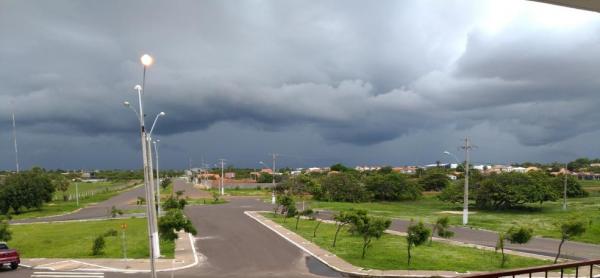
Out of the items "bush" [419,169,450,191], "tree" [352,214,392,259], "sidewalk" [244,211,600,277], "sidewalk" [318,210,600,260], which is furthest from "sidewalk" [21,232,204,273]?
"bush" [419,169,450,191]

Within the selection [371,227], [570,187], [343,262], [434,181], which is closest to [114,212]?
[343,262]

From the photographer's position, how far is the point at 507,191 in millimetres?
56656

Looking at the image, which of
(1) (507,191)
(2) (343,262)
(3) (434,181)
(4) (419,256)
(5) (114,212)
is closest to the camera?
(2) (343,262)

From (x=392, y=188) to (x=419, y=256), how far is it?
52.6 meters

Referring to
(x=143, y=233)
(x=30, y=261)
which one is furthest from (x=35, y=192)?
(x=30, y=261)

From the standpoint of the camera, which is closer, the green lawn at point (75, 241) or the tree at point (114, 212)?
the green lawn at point (75, 241)

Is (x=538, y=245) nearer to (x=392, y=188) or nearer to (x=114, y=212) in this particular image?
(x=114, y=212)

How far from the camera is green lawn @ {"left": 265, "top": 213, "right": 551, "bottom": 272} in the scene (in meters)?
21.1

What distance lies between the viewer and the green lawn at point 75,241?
86.2ft

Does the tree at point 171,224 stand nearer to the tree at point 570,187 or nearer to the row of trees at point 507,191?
the row of trees at point 507,191

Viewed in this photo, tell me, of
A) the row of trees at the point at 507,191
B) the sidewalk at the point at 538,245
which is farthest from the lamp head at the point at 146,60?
the row of trees at the point at 507,191

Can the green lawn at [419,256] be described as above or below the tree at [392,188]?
above

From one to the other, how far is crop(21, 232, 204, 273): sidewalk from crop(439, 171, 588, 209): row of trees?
42.7 m

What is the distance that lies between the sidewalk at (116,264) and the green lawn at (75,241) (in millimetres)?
1217
